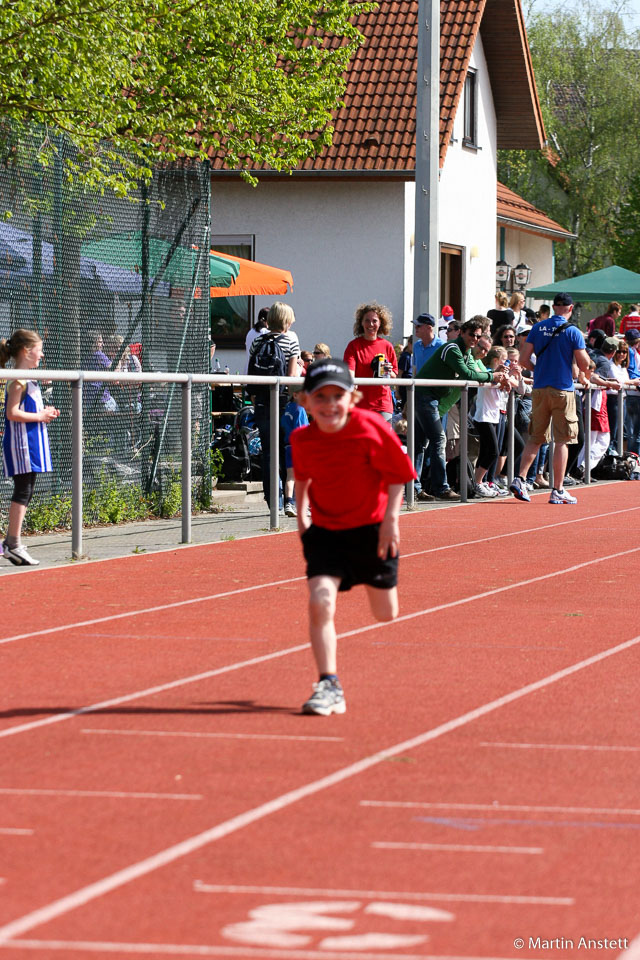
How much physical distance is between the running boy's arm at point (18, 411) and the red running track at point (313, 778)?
59.2 inches

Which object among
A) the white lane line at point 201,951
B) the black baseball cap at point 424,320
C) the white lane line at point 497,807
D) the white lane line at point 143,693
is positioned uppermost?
the black baseball cap at point 424,320

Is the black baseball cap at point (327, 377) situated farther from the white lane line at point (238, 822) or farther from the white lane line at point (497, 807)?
the white lane line at point (497, 807)

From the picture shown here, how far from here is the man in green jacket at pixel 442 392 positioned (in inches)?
683

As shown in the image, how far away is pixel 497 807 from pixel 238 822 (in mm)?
800

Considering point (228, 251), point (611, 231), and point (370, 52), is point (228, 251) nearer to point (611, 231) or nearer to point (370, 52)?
point (370, 52)

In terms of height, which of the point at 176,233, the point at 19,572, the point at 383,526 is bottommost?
the point at 19,572

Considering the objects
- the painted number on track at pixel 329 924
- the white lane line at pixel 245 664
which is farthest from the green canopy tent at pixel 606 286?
the painted number on track at pixel 329 924

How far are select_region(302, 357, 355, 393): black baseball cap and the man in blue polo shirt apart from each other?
36.5 ft

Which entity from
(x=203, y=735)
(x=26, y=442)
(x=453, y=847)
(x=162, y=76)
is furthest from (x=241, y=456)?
(x=453, y=847)

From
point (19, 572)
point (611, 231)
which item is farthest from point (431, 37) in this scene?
point (611, 231)

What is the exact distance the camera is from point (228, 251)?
3306cm

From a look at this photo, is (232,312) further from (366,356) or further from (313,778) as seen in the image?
(313,778)

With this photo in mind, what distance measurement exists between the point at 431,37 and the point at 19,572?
11146 mm

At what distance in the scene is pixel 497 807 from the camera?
518 centimetres
